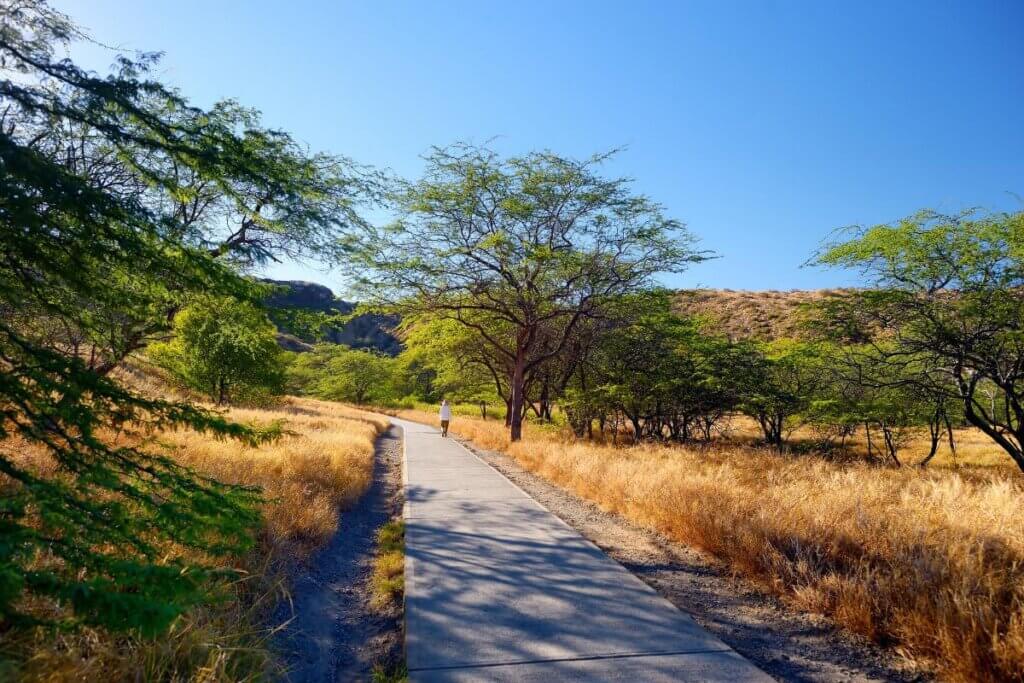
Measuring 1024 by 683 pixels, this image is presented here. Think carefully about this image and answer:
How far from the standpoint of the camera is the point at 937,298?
1190 cm

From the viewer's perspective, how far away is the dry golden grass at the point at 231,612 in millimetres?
3023

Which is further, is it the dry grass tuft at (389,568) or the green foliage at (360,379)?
the green foliage at (360,379)

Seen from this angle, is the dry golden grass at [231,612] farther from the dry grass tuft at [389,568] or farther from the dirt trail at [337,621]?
the dry grass tuft at [389,568]

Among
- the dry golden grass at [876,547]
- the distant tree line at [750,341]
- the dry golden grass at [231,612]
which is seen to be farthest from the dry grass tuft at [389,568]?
the distant tree line at [750,341]

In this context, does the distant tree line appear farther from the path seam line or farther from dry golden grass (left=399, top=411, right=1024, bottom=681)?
the path seam line

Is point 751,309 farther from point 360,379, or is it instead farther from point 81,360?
point 81,360

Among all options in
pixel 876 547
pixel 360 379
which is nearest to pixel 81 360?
pixel 876 547

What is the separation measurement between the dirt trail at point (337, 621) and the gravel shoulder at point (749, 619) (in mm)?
2660

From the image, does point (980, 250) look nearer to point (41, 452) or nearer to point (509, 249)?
point (509, 249)

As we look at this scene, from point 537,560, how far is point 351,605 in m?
2.00

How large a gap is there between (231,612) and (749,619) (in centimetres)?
424

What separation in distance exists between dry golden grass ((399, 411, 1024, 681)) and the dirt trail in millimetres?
3691

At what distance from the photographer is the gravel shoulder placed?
3908 mm

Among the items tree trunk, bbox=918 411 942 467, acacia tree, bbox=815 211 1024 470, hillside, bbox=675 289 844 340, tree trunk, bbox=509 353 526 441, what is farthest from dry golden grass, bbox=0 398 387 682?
hillside, bbox=675 289 844 340
